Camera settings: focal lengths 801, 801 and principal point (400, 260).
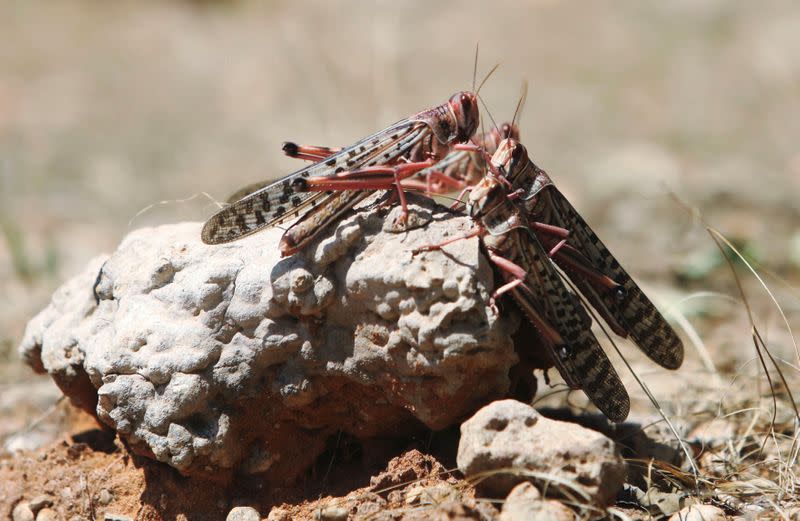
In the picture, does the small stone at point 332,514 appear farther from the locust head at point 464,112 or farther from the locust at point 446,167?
the locust head at point 464,112

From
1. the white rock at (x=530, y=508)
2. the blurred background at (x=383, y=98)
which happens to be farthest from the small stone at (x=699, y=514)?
the blurred background at (x=383, y=98)

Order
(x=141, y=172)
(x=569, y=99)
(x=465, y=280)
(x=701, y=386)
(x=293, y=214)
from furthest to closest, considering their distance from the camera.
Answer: (x=569, y=99), (x=141, y=172), (x=701, y=386), (x=293, y=214), (x=465, y=280)

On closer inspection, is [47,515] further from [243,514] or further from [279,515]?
[279,515]

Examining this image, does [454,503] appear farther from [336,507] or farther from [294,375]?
[294,375]

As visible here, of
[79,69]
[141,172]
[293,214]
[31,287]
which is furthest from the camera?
[79,69]

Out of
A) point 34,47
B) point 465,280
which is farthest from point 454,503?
point 34,47
